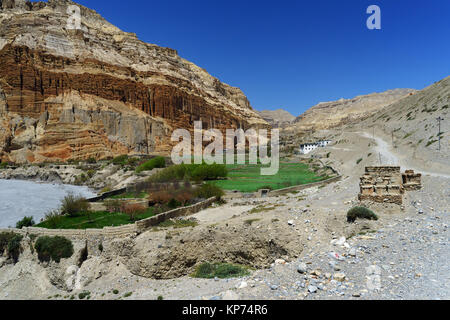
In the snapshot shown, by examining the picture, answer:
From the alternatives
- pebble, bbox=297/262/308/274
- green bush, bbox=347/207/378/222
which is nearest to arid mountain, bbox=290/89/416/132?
green bush, bbox=347/207/378/222

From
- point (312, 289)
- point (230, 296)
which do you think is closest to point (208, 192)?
point (230, 296)

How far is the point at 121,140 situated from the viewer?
60.7 metres

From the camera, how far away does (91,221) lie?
677 inches

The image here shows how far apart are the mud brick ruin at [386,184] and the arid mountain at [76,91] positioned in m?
52.0

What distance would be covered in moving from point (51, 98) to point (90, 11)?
1597 inches

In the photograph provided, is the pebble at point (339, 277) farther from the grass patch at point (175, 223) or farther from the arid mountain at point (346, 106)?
the arid mountain at point (346, 106)

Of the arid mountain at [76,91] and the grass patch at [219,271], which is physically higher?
the arid mountain at [76,91]

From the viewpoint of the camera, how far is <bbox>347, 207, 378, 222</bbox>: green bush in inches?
429

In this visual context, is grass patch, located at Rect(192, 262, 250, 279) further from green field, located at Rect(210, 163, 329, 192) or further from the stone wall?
green field, located at Rect(210, 163, 329, 192)

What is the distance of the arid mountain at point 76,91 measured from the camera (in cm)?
5328
